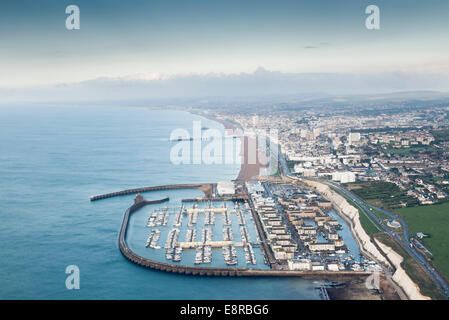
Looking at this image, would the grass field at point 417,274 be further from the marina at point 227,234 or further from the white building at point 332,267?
the marina at point 227,234

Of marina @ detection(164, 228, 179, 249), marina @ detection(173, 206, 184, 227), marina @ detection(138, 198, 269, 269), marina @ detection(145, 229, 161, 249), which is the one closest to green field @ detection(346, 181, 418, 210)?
marina @ detection(138, 198, 269, 269)

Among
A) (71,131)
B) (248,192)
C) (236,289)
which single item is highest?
(71,131)

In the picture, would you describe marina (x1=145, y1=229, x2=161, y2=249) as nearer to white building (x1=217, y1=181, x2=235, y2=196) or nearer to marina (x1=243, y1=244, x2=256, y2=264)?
marina (x1=243, y1=244, x2=256, y2=264)

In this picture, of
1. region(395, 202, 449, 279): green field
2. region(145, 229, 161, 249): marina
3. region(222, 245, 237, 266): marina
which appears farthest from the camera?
region(145, 229, 161, 249): marina

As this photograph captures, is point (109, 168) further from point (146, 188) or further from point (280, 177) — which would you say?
point (280, 177)

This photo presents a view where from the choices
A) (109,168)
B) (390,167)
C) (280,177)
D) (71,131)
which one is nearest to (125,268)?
(280,177)

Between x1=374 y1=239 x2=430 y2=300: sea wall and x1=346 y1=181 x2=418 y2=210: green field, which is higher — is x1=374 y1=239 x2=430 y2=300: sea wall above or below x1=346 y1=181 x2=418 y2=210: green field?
below

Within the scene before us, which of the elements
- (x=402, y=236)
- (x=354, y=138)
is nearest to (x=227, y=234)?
(x=402, y=236)

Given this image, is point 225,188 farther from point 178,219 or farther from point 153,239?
point 153,239
